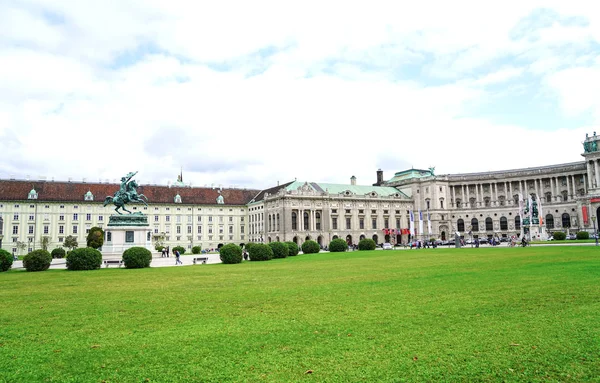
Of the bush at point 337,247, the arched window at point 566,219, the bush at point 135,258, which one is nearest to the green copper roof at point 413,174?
the arched window at point 566,219

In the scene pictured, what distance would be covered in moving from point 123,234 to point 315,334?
134 feet

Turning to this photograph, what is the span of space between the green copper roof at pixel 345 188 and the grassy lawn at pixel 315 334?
86.2 m

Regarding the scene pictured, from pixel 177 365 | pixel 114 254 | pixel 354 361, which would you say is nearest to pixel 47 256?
pixel 114 254

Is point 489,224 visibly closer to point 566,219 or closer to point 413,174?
point 566,219

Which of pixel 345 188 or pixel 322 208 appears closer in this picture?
pixel 322 208

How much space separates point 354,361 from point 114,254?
41.8 meters

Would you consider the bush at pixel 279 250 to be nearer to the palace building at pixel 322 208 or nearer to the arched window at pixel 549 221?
the palace building at pixel 322 208

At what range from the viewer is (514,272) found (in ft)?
71.0

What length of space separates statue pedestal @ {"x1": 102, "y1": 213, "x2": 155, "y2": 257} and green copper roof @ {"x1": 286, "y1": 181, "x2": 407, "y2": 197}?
56139 millimetres

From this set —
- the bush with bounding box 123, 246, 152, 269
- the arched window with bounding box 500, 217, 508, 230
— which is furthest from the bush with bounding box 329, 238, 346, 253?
the arched window with bounding box 500, 217, 508, 230

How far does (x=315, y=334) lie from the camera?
1023cm

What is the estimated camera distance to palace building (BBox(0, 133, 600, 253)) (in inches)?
3561

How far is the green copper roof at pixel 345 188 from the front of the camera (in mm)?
105194

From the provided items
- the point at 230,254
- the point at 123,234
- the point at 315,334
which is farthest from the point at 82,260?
the point at 315,334
